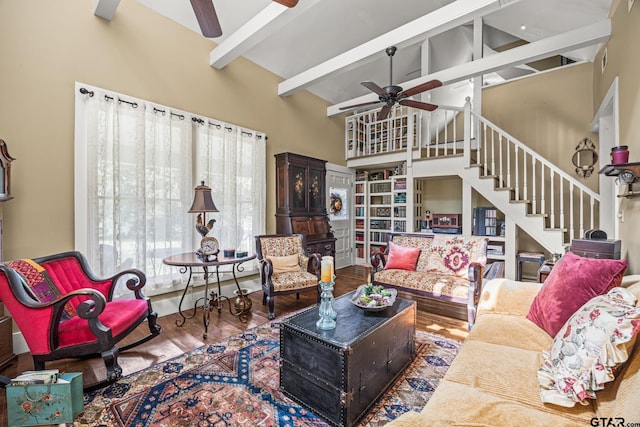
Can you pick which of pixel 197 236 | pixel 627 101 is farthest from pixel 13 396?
pixel 627 101

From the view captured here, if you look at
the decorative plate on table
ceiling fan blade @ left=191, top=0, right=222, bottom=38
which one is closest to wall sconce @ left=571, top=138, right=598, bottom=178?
the decorative plate on table

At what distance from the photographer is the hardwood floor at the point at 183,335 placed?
2.18 m

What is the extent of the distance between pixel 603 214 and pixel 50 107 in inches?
252

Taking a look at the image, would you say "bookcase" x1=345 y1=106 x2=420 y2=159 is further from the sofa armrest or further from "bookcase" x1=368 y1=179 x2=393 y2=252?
the sofa armrest

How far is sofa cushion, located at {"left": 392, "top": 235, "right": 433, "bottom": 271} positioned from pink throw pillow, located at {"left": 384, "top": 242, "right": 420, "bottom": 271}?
59mm

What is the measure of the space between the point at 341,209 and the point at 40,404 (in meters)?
5.00

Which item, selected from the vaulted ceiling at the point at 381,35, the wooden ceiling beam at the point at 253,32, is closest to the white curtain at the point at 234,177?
the wooden ceiling beam at the point at 253,32

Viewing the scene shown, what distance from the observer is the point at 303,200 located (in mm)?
4719

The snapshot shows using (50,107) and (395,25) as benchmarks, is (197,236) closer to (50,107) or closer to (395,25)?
(50,107)

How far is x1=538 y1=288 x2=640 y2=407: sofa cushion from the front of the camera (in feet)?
3.30

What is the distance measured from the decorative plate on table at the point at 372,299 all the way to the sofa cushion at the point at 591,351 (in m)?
0.97

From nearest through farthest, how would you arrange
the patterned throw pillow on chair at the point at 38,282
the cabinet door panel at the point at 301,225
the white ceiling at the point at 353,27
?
the patterned throw pillow on chair at the point at 38,282 → the white ceiling at the point at 353,27 → the cabinet door panel at the point at 301,225

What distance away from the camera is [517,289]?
2230mm

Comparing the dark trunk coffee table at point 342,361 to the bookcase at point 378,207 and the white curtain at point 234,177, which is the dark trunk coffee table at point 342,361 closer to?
the white curtain at point 234,177
